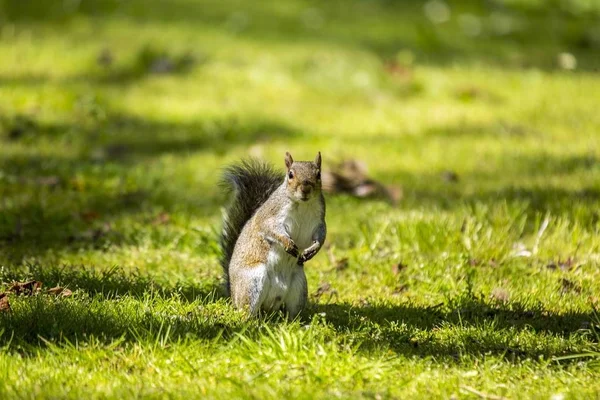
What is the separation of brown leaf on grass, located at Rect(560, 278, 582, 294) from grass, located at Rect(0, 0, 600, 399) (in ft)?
0.07

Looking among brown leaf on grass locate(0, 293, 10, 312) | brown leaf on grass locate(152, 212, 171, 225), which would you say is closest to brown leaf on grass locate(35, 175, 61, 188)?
brown leaf on grass locate(152, 212, 171, 225)

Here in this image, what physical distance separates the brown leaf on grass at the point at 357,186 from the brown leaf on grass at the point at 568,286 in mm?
1786

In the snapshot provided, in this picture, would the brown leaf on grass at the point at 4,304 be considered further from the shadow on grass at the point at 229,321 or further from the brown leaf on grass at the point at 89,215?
the brown leaf on grass at the point at 89,215

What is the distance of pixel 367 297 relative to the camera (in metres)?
4.44

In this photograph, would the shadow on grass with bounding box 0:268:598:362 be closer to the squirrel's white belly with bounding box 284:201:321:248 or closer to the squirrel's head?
the squirrel's white belly with bounding box 284:201:321:248

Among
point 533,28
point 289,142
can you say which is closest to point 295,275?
point 289,142

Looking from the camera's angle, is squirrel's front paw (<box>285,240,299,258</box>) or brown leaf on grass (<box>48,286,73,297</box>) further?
brown leaf on grass (<box>48,286,73,297</box>)

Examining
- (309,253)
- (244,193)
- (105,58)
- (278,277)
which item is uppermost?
(105,58)

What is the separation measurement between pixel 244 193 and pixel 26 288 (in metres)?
1.05

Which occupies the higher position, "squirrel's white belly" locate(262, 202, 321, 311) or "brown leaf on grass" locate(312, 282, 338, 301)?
"squirrel's white belly" locate(262, 202, 321, 311)

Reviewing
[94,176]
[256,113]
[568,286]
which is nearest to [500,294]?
[568,286]

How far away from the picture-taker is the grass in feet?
10.6

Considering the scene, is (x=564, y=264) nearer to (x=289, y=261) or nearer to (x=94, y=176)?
(x=289, y=261)

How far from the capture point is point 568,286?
4480 mm
